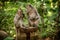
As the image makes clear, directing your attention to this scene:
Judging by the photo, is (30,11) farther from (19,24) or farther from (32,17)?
(19,24)

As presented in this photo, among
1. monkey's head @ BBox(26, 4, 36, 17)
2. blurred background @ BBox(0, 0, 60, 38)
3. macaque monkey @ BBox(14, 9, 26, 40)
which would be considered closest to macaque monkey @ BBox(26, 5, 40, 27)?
monkey's head @ BBox(26, 4, 36, 17)

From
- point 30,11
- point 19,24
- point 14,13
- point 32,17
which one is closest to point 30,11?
point 30,11

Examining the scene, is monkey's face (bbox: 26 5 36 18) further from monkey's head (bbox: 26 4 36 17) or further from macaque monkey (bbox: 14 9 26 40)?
macaque monkey (bbox: 14 9 26 40)

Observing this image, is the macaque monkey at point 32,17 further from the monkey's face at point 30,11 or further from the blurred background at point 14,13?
the blurred background at point 14,13

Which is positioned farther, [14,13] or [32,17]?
[14,13]

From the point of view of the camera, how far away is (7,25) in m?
4.25

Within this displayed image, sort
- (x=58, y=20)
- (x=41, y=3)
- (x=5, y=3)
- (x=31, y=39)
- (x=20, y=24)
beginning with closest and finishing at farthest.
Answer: (x=20, y=24) < (x=31, y=39) < (x=58, y=20) < (x=41, y=3) < (x=5, y=3)

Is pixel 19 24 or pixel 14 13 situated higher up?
pixel 14 13

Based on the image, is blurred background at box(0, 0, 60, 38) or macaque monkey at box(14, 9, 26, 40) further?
blurred background at box(0, 0, 60, 38)

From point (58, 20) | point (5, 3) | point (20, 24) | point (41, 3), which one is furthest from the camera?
point (5, 3)

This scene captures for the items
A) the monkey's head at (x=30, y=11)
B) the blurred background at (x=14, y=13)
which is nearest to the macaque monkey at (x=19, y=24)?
the monkey's head at (x=30, y=11)

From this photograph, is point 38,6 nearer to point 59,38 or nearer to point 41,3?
point 41,3

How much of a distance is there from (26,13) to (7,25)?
4.56 feet

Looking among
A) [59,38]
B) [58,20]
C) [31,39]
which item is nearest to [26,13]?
[31,39]
